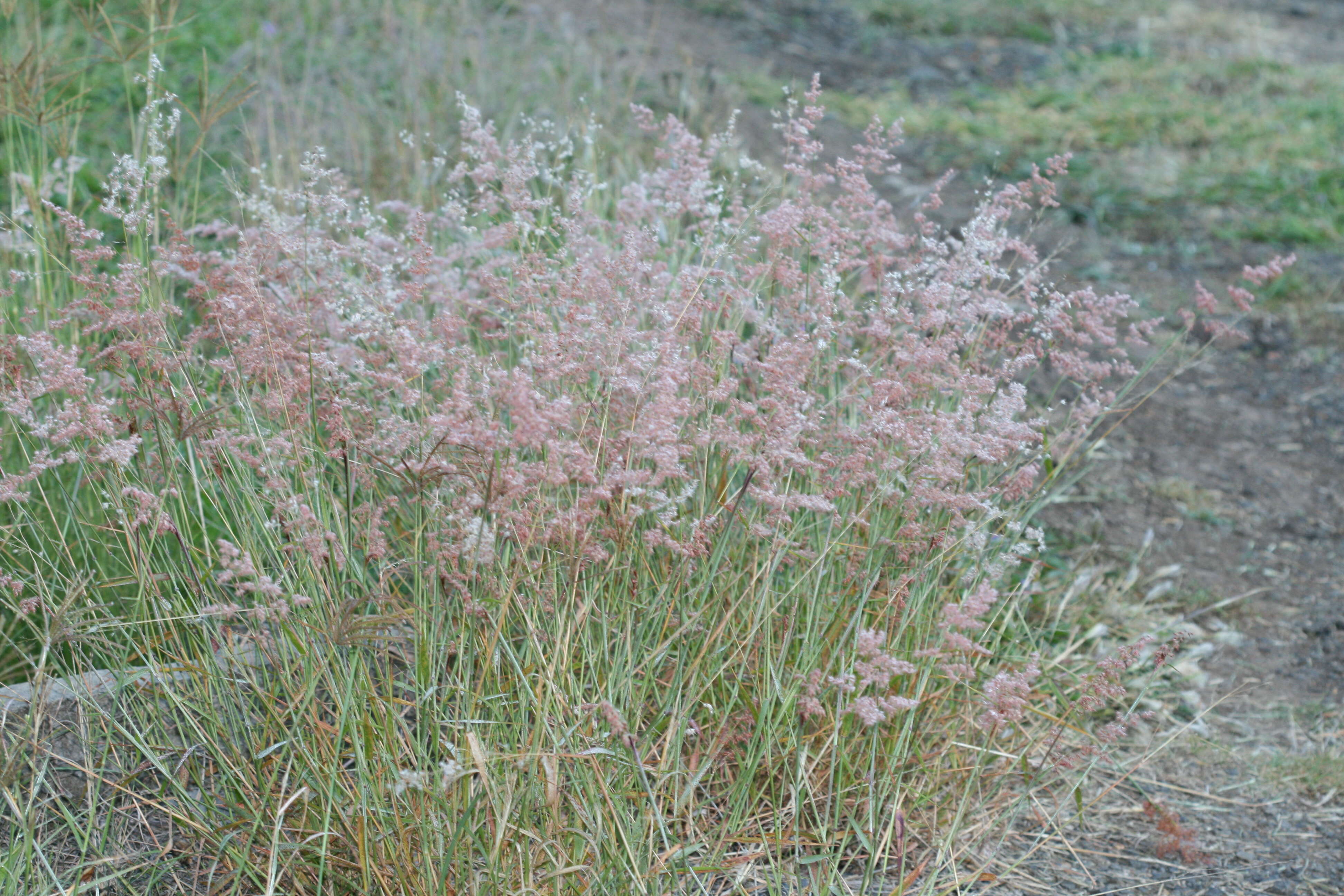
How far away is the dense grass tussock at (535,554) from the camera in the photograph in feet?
5.81

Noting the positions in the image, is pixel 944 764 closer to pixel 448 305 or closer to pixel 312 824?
pixel 312 824

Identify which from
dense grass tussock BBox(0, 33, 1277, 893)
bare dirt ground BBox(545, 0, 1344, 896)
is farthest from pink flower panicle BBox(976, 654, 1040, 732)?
bare dirt ground BBox(545, 0, 1344, 896)

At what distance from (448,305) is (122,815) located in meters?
1.18

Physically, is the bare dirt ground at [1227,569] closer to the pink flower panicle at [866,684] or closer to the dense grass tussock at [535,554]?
the dense grass tussock at [535,554]

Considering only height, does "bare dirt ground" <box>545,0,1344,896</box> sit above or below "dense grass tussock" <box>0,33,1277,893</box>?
below

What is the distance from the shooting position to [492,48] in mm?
5914

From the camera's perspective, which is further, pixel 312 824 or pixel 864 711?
pixel 312 824

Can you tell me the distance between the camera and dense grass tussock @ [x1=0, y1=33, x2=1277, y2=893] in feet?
5.81

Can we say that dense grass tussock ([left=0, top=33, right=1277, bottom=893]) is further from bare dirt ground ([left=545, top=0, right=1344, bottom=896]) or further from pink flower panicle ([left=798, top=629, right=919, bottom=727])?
bare dirt ground ([left=545, top=0, right=1344, bottom=896])

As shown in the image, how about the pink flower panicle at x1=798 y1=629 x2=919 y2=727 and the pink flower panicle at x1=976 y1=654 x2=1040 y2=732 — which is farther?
the pink flower panicle at x1=976 y1=654 x2=1040 y2=732

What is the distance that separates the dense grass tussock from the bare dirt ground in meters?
0.34

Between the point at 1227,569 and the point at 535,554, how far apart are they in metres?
2.59

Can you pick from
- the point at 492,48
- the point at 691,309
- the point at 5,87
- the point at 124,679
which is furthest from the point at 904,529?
the point at 492,48

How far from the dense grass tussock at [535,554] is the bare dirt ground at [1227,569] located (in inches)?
13.2
